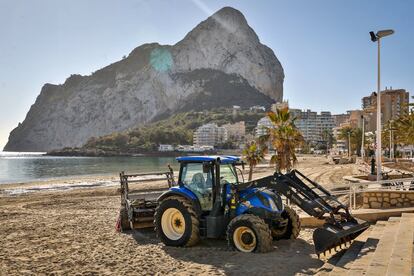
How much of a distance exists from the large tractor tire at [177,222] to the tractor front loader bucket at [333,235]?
2.76 metres

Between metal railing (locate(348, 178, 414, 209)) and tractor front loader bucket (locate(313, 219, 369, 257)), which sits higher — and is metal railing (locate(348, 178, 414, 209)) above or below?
above

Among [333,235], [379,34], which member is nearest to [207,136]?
[379,34]

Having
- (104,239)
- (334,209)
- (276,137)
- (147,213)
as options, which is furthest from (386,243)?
(276,137)

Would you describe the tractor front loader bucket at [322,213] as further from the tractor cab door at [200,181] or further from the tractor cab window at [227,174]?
the tractor cab door at [200,181]

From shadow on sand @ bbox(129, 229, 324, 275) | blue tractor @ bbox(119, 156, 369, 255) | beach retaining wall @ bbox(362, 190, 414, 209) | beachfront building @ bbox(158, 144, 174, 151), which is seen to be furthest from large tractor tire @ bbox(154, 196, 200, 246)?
beachfront building @ bbox(158, 144, 174, 151)

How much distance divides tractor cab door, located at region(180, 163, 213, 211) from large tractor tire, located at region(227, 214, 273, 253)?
2.98 ft

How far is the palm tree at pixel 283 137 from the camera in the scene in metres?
21.3

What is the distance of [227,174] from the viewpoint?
30.5ft

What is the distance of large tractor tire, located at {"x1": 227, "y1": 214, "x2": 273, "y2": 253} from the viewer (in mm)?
8047

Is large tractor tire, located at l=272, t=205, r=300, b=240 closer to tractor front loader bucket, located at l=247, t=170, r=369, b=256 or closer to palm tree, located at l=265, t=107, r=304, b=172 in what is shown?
tractor front loader bucket, located at l=247, t=170, r=369, b=256

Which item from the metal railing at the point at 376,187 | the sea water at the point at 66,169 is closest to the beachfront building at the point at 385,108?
the sea water at the point at 66,169

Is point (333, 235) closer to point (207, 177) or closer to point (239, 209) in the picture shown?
point (239, 209)

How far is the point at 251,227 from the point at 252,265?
831mm

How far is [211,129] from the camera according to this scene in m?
192
